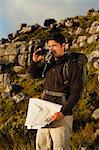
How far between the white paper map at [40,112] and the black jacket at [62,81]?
9 cm

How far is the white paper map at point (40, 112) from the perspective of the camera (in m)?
5.55

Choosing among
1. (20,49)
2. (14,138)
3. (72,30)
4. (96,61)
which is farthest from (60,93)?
(72,30)

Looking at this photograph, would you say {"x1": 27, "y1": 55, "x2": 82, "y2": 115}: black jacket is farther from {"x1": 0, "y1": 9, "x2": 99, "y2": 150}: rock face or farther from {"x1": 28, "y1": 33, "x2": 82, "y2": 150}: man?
{"x1": 0, "y1": 9, "x2": 99, "y2": 150}: rock face

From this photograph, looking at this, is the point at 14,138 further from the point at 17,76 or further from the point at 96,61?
the point at 17,76

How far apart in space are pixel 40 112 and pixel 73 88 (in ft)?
1.70

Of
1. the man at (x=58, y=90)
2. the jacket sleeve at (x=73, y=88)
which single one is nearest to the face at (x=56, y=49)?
the man at (x=58, y=90)

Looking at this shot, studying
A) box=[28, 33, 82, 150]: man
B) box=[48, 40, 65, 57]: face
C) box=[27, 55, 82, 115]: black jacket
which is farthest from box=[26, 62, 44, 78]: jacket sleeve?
box=[48, 40, 65, 57]: face

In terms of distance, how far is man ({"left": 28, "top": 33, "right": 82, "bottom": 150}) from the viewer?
215 inches

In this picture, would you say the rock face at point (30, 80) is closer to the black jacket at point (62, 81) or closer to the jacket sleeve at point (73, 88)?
the black jacket at point (62, 81)

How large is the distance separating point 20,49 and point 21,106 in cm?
1741

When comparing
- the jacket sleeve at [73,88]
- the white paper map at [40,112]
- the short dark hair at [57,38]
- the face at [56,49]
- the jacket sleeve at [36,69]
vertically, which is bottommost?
the white paper map at [40,112]

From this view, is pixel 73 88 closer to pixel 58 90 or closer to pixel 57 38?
pixel 58 90

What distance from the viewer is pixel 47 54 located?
5734 mm

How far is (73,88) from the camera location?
545 centimetres
